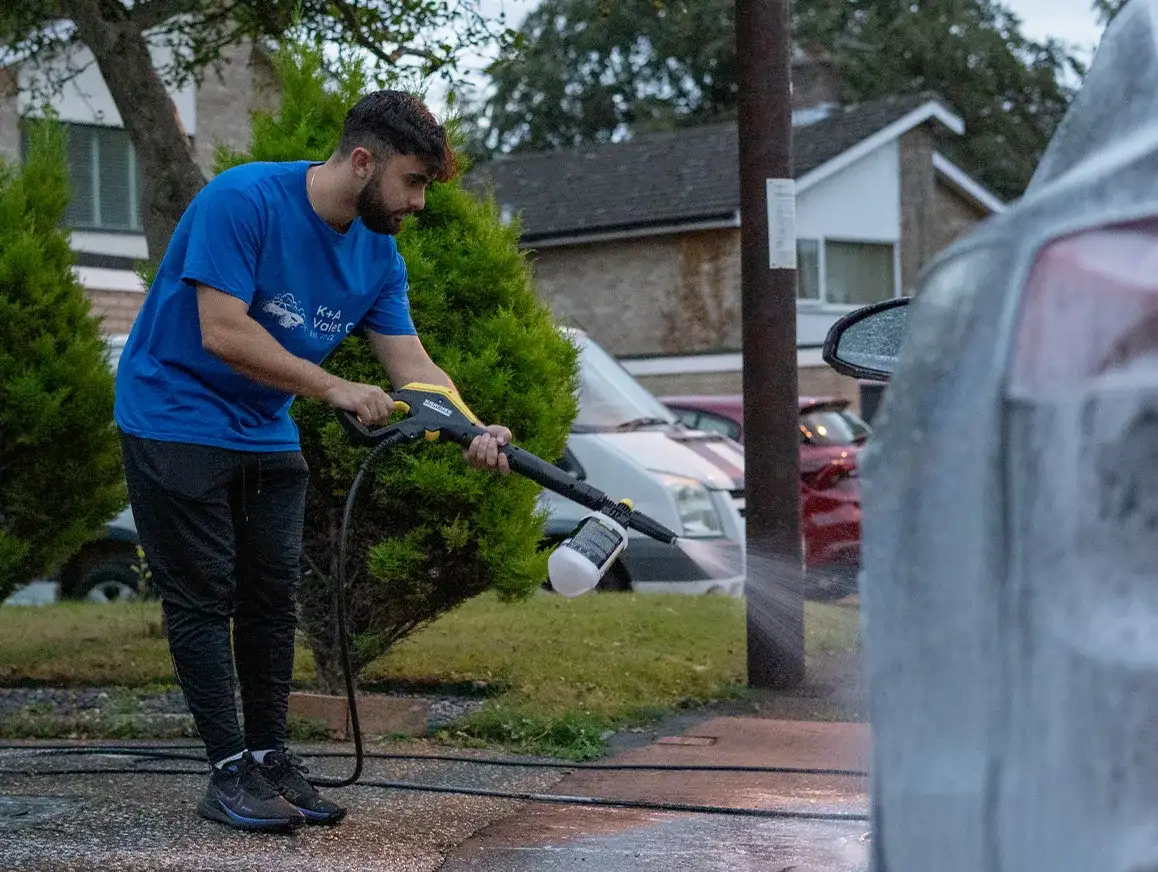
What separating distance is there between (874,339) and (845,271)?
2781 cm

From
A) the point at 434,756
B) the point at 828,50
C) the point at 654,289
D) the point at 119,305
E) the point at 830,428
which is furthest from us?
the point at 828,50

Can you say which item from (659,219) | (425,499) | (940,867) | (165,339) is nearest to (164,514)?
(165,339)

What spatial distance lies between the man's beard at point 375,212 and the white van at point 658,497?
217 inches

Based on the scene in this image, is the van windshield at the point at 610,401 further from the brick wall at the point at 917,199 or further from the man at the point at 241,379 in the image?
the brick wall at the point at 917,199

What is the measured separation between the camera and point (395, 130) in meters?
4.48

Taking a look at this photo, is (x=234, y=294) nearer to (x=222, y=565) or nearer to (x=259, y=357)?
(x=259, y=357)

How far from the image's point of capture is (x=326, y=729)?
6.00m

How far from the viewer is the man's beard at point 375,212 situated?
451 centimetres

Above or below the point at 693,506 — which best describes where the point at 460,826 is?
below

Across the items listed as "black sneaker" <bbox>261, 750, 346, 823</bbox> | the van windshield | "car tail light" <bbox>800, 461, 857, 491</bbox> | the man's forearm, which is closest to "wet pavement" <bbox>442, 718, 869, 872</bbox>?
"black sneaker" <bbox>261, 750, 346, 823</bbox>

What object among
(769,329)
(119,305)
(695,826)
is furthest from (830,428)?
(119,305)

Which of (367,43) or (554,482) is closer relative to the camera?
(554,482)

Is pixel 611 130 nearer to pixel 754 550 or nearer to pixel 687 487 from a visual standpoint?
pixel 687 487

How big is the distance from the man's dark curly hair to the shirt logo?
425 millimetres
